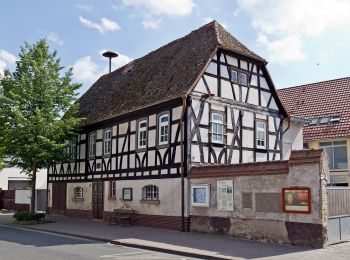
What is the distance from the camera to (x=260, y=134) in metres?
24.0

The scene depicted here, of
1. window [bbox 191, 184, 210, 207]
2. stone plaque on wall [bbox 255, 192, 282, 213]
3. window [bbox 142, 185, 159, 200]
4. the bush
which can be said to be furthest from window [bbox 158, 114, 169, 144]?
the bush

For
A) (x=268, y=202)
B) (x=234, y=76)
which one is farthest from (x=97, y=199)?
(x=268, y=202)

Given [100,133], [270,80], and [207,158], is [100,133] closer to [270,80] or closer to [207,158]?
[207,158]

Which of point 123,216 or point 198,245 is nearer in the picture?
point 198,245

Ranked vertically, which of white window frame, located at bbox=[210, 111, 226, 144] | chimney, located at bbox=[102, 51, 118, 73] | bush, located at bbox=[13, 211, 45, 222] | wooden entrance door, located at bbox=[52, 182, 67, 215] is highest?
chimney, located at bbox=[102, 51, 118, 73]

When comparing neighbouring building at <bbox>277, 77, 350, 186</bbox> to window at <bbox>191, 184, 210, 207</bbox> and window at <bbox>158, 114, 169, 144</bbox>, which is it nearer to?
window at <bbox>158, 114, 169, 144</bbox>

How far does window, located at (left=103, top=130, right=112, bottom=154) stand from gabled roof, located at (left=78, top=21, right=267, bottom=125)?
904 millimetres

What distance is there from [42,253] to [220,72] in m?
12.6

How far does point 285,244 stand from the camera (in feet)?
50.3

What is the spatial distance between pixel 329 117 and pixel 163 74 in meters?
12.9

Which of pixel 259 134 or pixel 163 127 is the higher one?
pixel 163 127

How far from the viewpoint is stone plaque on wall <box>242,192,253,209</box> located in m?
16.9

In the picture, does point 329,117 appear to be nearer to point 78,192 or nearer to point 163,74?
point 163,74

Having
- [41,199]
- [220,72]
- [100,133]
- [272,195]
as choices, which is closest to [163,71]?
[220,72]
